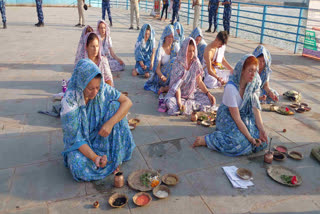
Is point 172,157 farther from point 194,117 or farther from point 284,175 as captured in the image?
point 284,175

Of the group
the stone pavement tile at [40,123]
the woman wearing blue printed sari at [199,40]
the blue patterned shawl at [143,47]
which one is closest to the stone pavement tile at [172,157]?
the stone pavement tile at [40,123]

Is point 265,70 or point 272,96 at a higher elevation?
point 265,70

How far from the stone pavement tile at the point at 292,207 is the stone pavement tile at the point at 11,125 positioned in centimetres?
314

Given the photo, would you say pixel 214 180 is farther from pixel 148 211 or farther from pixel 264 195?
pixel 148 211

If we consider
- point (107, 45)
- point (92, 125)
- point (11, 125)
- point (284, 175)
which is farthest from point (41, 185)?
point (107, 45)

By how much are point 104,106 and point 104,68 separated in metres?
1.94

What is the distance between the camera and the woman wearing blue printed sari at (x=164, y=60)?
5.14 metres

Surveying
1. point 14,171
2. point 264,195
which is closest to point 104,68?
point 14,171

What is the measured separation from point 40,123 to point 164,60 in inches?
99.0

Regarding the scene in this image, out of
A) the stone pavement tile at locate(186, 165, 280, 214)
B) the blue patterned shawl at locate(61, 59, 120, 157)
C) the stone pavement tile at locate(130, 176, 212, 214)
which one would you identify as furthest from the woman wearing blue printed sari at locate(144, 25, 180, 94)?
the stone pavement tile at locate(130, 176, 212, 214)

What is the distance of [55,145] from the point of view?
3451mm

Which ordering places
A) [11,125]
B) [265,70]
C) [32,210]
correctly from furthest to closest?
[265,70] → [11,125] → [32,210]

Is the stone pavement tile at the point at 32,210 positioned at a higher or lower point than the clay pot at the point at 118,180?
lower

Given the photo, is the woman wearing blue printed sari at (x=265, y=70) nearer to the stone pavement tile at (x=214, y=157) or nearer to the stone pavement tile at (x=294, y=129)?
the stone pavement tile at (x=294, y=129)
